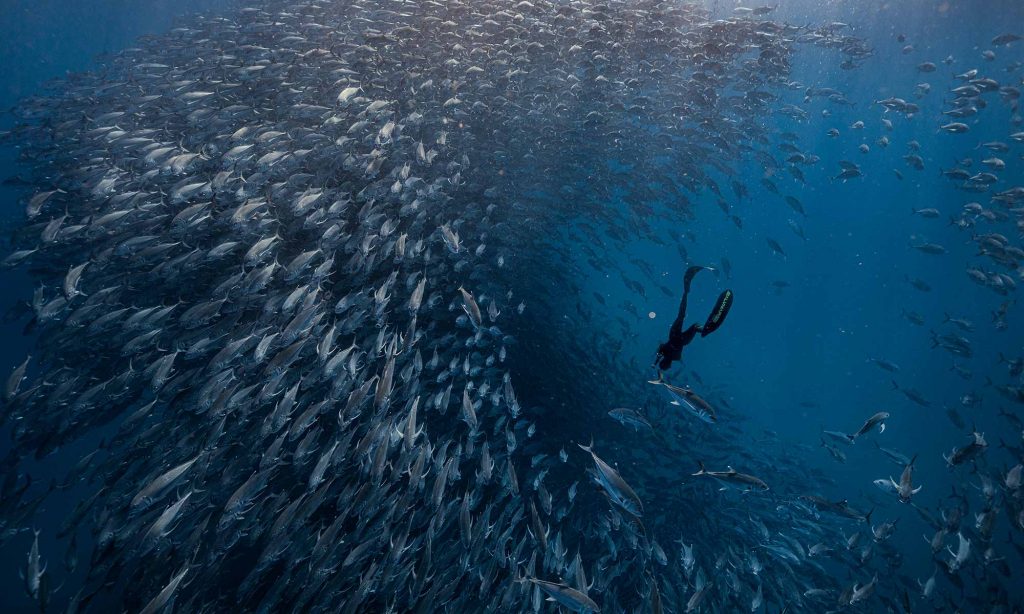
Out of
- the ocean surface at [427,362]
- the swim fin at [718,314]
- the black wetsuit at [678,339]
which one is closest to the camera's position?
the swim fin at [718,314]

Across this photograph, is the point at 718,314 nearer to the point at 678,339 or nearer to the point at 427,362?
the point at 678,339

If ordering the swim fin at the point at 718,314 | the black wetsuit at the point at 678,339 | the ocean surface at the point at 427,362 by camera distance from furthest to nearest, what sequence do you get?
the ocean surface at the point at 427,362
the black wetsuit at the point at 678,339
the swim fin at the point at 718,314

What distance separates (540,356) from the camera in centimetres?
994

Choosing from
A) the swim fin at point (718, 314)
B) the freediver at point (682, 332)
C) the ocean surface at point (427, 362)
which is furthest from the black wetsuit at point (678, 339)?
the ocean surface at point (427, 362)

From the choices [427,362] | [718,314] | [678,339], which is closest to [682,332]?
[678,339]

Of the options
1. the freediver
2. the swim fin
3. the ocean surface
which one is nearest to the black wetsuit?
the freediver

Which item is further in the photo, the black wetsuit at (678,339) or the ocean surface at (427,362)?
the ocean surface at (427,362)

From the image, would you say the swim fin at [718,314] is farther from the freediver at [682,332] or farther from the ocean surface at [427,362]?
the ocean surface at [427,362]

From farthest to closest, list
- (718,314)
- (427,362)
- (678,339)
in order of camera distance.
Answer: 1. (427,362)
2. (678,339)
3. (718,314)

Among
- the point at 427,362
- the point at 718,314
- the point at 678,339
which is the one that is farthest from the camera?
the point at 427,362

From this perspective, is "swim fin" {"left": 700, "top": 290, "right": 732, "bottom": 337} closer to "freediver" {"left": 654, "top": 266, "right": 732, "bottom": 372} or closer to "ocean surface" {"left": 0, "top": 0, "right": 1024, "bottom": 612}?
"freediver" {"left": 654, "top": 266, "right": 732, "bottom": 372}

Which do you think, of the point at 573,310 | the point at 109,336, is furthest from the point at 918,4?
the point at 109,336

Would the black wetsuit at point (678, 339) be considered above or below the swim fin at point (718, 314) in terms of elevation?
below

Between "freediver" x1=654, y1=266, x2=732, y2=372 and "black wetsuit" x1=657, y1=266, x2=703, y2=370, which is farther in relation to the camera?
"black wetsuit" x1=657, y1=266, x2=703, y2=370
